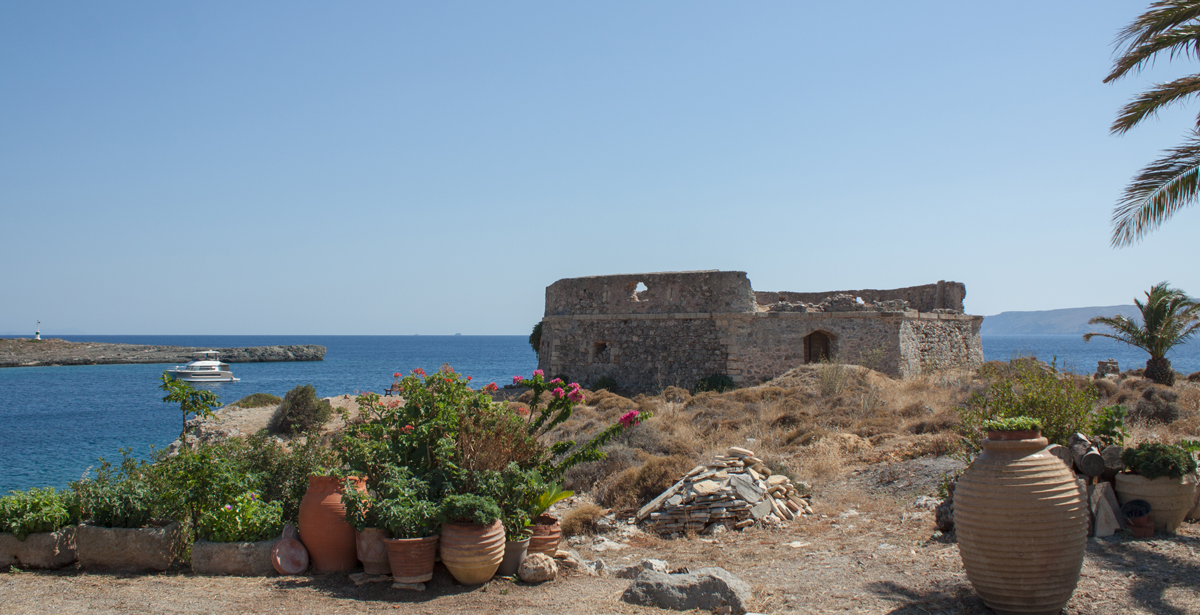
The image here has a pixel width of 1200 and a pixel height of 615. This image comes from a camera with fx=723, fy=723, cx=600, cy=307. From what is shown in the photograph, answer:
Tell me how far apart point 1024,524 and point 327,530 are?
4813mm

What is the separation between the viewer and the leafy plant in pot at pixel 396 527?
531 cm

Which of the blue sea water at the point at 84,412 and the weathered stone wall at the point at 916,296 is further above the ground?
the weathered stone wall at the point at 916,296

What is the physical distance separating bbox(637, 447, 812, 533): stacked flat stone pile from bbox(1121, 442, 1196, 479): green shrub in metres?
3.18

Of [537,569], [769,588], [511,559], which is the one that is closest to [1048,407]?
[769,588]

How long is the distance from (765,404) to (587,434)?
13.2 ft

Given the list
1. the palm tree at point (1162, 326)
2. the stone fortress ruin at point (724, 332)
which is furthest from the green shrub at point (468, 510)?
the palm tree at point (1162, 326)

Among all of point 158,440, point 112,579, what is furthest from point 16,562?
point 158,440

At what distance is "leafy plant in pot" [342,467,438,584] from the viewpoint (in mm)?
5309

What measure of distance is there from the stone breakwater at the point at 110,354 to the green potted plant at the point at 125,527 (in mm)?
73147

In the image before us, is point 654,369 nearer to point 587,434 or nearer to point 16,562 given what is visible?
point 587,434

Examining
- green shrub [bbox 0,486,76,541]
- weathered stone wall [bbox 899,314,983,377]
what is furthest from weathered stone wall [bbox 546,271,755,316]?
green shrub [bbox 0,486,76,541]

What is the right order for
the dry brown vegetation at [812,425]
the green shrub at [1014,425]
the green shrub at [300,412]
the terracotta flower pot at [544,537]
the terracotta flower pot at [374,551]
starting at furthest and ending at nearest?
the green shrub at [300,412]
the dry brown vegetation at [812,425]
the terracotta flower pot at [544,537]
the terracotta flower pot at [374,551]
the green shrub at [1014,425]

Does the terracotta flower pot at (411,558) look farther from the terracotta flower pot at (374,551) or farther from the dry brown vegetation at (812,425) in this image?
Result: the dry brown vegetation at (812,425)

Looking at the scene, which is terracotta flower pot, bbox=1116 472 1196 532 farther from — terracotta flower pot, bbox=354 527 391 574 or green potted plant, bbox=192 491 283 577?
green potted plant, bbox=192 491 283 577
